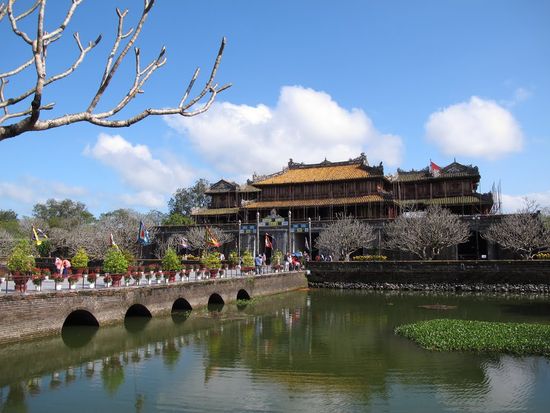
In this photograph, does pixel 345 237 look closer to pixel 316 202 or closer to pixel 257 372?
pixel 316 202

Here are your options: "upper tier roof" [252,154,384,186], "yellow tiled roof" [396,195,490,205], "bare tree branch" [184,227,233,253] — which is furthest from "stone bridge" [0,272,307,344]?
"yellow tiled roof" [396,195,490,205]

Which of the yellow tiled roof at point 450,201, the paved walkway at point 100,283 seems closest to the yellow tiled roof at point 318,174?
the yellow tiled roof at point 450,201

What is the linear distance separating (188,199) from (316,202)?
38.6 meters

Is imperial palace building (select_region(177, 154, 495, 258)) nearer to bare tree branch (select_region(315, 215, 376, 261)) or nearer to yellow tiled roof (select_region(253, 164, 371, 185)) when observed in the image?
yellow tiled roof (select_region(253, 164, 371, 185))

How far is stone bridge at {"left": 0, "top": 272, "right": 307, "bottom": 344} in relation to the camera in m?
18.3

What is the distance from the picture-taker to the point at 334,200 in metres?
58.1

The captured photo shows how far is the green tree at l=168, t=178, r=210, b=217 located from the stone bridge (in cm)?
5557

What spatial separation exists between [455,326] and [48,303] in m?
17.1

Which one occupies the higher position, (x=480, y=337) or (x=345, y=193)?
(x=345, y=193)

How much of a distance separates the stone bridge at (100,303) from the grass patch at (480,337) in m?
12.9

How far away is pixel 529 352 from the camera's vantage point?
1705cm

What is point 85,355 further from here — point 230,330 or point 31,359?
point 230,330

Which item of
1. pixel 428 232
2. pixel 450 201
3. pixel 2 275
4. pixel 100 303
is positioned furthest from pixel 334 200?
pixel 100 303

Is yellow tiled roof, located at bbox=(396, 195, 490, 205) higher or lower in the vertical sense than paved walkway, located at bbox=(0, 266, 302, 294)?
higher
